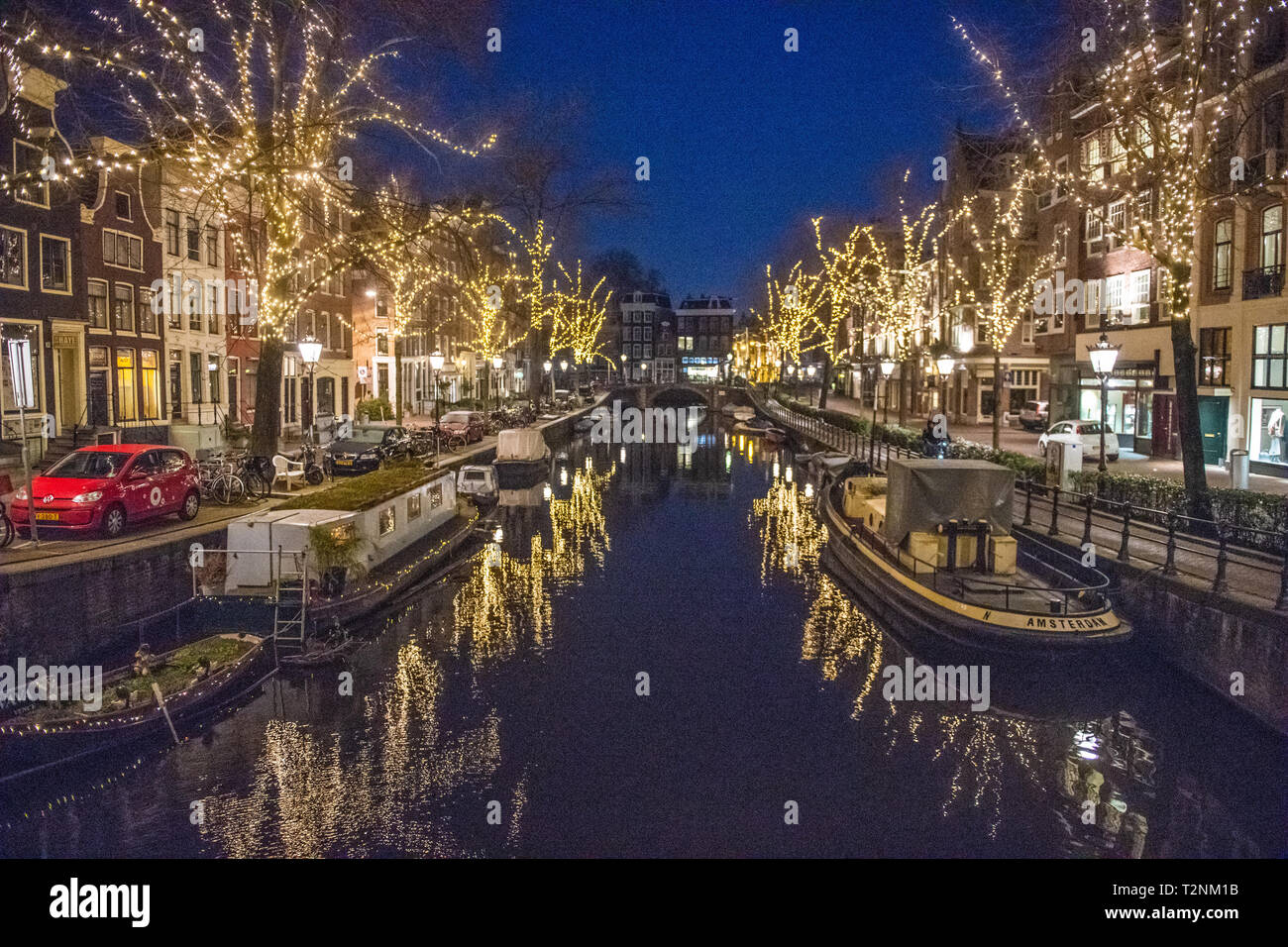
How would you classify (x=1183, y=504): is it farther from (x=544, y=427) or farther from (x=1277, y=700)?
(x=544, y=427)

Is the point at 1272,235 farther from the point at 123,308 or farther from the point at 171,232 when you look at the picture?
the point at 171,232

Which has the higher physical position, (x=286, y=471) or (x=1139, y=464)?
(x=286, y=471)

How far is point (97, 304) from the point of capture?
35.8m

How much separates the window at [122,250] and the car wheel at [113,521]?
2006cm

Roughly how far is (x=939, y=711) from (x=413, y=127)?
58.0ft

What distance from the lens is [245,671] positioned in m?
13.3

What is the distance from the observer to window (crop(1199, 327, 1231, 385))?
108ft

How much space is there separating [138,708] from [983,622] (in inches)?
449

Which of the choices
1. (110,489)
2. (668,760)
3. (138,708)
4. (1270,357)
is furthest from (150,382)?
(1270,357)

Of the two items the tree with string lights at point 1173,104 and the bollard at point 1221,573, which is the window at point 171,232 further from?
Answer: the bollard at point 1221,573

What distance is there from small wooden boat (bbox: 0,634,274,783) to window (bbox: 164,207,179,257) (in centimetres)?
3169

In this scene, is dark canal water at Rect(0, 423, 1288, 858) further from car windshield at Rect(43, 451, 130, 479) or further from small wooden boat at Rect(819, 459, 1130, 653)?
car windshield at Rect(43, 451, 130, 479)

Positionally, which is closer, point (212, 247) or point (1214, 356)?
point (1214, 356)
